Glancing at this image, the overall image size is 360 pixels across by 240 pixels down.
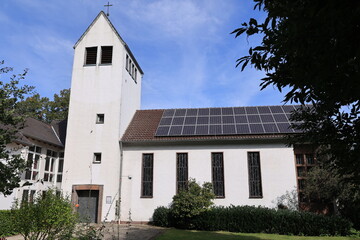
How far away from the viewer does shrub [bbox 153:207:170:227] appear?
57.1ft

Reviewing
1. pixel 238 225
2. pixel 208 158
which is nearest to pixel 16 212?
pixel 238 225

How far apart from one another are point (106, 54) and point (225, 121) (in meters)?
10.6

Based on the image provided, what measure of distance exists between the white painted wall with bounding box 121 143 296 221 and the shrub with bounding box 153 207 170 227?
2.16 feet

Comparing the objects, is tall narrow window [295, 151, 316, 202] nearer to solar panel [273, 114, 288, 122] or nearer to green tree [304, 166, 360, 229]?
green tree [304, 166, 360, 229]

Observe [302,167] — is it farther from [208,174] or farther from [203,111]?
[203,111]

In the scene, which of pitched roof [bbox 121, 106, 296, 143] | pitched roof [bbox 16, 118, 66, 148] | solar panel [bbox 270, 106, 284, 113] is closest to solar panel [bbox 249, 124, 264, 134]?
pitched roof [bbox 121, 106, 296, 143]

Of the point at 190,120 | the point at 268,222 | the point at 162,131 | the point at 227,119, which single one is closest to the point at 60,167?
the point at 162,131

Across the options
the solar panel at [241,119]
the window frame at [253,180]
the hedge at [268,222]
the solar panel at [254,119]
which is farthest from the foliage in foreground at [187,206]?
the solar panel at [254,119]

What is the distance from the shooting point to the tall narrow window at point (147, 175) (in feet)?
62.6

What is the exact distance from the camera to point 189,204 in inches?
634

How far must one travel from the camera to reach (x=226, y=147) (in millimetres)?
19062

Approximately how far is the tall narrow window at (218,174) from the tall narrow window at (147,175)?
4.29 metres

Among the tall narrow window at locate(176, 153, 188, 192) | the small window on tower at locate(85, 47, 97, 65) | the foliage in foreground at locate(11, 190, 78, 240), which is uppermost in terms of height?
the small window on tower at locate(85, 47, 97, 65)

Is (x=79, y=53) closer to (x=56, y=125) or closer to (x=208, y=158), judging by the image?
(x=56, y=125)
